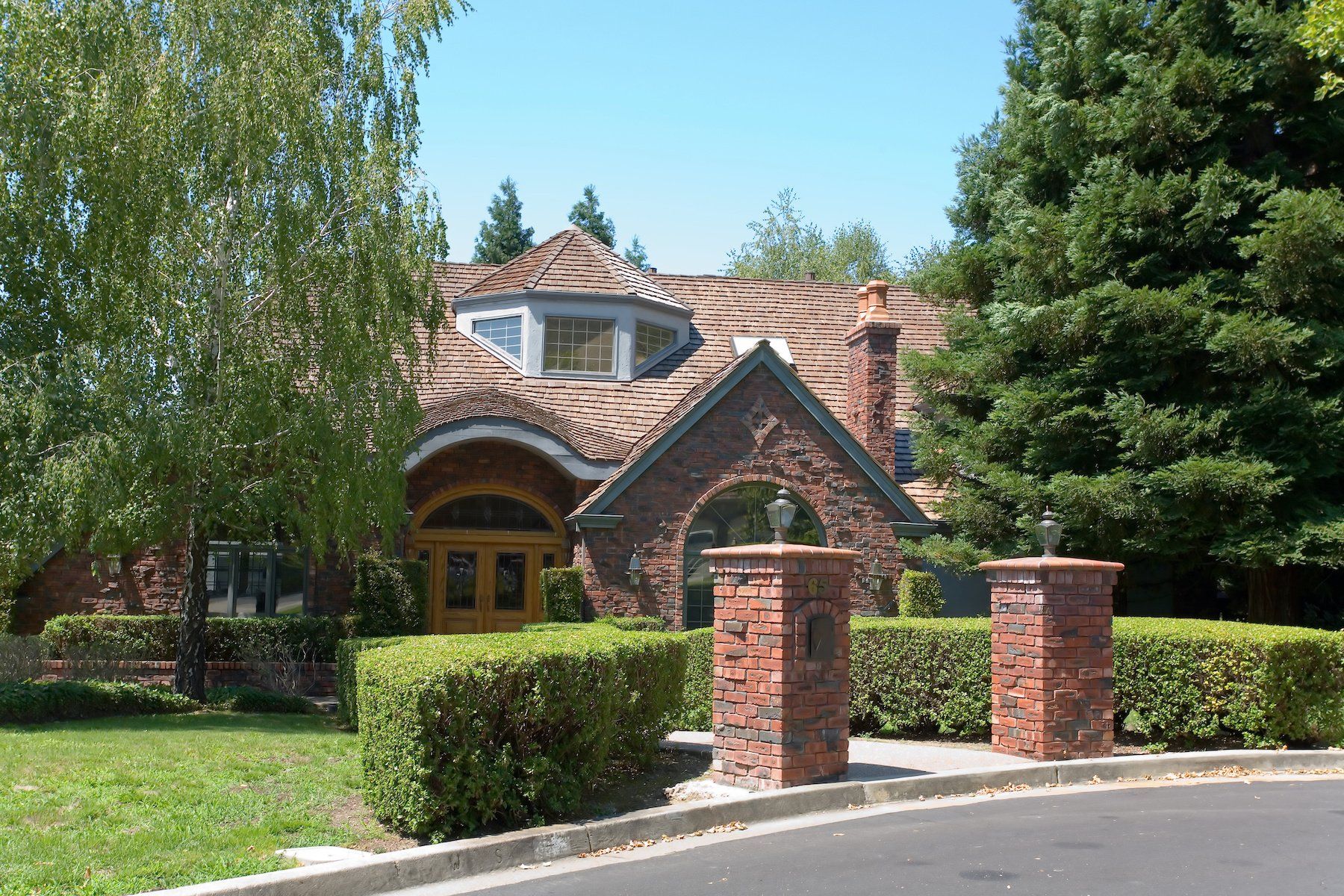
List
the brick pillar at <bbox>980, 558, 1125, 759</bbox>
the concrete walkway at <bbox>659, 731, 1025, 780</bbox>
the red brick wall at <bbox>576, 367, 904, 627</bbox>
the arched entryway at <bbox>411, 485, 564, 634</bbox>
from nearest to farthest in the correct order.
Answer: the concrete walkway at <bbox>659, 731, 1025, 780</bbox>, the brick pillar at <bbox>980, 558, 1125, 759</bbox>, the red brick wall at <bbox>576, 367, 904, 627</bbox>, the arched entryway at <bbox>411, 485, 564, 634</bbox>

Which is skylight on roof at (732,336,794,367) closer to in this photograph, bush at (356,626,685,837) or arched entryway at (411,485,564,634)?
arched entryway at (411,485,564,634)

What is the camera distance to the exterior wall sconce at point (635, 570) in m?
17.7

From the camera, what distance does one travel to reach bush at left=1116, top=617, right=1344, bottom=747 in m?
10.9

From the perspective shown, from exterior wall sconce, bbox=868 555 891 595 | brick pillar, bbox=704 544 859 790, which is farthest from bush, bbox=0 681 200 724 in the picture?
exterior wall sconce, bbox=868 555 891 595

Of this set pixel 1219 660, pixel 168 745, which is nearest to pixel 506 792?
pixel 168 745

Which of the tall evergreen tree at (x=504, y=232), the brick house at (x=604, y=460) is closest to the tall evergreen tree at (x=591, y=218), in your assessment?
the tall evergreen tree at (x=504, y=232)

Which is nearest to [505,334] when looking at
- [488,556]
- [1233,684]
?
[488,556]

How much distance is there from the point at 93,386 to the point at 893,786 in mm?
9114

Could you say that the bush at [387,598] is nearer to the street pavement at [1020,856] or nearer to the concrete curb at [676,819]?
the concrete curb at [676,819]

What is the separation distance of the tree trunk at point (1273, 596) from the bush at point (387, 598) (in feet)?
39.6

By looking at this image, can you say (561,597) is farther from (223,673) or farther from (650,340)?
(650,340)

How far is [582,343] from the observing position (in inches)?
858

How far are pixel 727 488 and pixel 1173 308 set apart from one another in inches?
274

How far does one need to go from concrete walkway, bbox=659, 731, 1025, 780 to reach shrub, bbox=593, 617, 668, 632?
16.7ft
